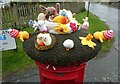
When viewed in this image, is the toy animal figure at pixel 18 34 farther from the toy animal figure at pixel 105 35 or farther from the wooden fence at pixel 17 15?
the wooden fence at pixel 17 15

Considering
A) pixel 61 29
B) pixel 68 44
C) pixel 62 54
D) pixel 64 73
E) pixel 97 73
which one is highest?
pixel 61 29

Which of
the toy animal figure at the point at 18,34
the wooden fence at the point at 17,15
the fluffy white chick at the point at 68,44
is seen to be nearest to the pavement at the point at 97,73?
the toy animal figure at the point at 18,34

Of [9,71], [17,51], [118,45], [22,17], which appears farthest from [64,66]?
[22,17]

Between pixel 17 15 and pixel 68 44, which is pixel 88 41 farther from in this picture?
pixel 17 15

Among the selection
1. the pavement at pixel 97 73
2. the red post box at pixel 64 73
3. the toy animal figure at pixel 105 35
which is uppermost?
the toy animal figure at pixel 105 35

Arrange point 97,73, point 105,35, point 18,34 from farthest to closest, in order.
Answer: point 97,73 < point 18,34 < point 105,35

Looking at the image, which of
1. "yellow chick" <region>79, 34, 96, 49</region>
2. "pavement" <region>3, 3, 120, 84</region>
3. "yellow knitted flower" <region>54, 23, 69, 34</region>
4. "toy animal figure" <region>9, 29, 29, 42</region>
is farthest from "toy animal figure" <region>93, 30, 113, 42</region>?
"pavement" <region>3, 3, 120, 84</region>

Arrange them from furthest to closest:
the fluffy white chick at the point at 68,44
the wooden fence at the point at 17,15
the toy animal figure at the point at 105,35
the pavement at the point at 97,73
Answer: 1. the wooden fence at the point at 17,15
2. the pavement at the point at 97,73
3. the toy animal figure at the point at 105,35
4. the fluffy white chick at the point at 68,44

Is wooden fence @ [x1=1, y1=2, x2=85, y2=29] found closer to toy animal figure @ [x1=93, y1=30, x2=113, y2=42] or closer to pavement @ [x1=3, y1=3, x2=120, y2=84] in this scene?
pavement @ [x1=3, y1=3, x2=120, y2=84]

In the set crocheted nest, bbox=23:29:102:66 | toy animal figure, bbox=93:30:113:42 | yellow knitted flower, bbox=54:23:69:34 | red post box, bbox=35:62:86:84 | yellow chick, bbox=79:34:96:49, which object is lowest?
red post box, bbox=35:62:86:84

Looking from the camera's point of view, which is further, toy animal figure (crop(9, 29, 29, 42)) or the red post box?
toy animal figure (crop(9, 29, 29, 42))

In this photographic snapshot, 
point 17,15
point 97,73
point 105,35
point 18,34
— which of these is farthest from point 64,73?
point 17,15

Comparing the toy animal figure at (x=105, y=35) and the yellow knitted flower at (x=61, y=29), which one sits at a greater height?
the yellow knitted flower at (x=61, y=29)

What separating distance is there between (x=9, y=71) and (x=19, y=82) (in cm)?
45
